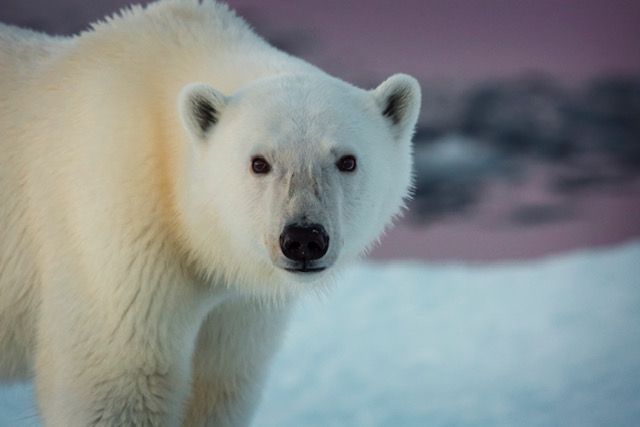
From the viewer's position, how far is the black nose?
3766 millimetres

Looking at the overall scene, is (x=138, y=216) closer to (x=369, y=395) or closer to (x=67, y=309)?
(x=67, y=309)

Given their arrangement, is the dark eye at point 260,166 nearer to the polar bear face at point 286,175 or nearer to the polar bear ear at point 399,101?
the polar bear face at point 286,175

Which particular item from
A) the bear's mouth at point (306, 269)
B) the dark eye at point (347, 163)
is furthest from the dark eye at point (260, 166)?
the bear's mouth at point (306, 269)

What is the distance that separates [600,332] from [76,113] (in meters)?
9.00


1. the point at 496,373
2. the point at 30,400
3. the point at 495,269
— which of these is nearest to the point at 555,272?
the point at 495,269

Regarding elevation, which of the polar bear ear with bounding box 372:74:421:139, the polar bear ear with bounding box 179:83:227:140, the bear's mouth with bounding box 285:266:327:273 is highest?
the polar bear ear with bounding box 372:74:421:139

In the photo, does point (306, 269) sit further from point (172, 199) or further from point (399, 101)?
point (399, 101)

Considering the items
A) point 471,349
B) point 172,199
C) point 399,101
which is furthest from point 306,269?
point 471,349

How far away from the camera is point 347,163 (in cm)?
401

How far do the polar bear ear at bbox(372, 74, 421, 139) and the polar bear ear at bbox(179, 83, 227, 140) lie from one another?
0.64 m

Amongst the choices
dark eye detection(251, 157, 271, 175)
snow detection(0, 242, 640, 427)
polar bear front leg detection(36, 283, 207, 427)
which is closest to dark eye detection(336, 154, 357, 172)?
dark eye detection(251, 157, 271, 175)

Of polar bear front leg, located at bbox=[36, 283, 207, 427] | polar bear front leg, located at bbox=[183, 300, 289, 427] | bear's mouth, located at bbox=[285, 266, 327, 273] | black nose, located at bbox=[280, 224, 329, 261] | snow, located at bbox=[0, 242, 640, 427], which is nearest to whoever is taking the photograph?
black nose, located at bbox=[280, 224, 329, 261]

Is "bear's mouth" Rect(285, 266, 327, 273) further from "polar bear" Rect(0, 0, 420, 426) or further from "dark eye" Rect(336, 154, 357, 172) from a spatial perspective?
"dark eye" Rect(336, 154, 357, 172)

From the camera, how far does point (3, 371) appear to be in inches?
189
